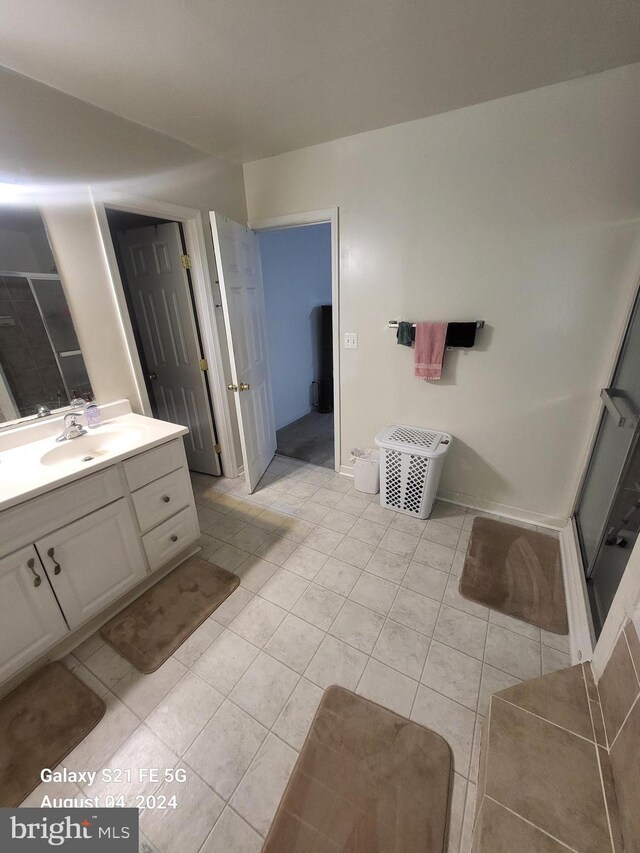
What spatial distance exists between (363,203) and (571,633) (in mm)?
2561

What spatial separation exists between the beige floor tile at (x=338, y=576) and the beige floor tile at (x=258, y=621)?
0.27m

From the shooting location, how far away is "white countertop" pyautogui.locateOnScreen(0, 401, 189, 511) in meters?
1.25

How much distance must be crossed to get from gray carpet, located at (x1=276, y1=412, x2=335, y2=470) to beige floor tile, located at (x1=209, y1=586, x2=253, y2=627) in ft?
4.71

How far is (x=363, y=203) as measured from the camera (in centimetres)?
212

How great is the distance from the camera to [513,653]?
55.8 inches

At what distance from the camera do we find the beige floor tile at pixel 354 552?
6.33 feet

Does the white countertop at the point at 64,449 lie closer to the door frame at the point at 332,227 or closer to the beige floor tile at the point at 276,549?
the beige floor tile at the point at 276,549

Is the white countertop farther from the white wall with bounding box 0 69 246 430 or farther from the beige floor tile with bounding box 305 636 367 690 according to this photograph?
the beige floor tile with bounding box 305 636 367 690

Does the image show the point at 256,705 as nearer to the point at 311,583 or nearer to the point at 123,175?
the point at 311,583

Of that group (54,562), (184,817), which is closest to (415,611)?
(184,817)

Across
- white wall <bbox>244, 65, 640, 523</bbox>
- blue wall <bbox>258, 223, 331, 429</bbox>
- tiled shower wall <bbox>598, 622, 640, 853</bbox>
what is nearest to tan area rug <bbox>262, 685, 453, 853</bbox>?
tiled shower wall <bbox>598, 622, 640, 853</bbox>

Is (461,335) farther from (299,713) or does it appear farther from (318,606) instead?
(299,713)

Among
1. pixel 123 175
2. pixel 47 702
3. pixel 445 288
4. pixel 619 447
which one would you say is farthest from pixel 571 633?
pixel 123 175
